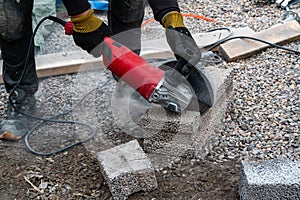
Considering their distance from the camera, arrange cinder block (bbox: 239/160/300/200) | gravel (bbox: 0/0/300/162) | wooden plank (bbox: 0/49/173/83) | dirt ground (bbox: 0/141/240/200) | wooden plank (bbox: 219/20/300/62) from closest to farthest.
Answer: cinder block (bbox: 239/160/300/200) → dirt ground (bbox: 0/141/240/200) → gravel (bbox: 0/0/300/162) → wooden plank (bbox: 0/49/173/83) → wooden plank (bbox: 219/20/300/62)

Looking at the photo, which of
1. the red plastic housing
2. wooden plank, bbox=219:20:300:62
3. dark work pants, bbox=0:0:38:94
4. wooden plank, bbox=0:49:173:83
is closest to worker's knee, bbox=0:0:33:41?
dark work pants, bbox=0:0:38:94

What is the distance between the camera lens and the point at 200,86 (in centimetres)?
271

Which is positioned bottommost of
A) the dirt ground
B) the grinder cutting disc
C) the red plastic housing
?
the dirt ground

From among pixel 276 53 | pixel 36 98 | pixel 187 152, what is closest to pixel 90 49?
pixel 187 152

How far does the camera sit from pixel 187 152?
2809mm

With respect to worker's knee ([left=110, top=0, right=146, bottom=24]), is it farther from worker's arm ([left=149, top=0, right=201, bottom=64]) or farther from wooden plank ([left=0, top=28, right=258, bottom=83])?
wooden plank ([left=0, top=28, right=258, bottom=83])

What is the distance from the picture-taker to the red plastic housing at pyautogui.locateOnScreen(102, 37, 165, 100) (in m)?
2.49

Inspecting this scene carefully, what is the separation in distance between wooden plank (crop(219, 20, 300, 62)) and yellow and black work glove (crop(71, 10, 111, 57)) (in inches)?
63.6

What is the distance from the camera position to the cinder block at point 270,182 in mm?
2367

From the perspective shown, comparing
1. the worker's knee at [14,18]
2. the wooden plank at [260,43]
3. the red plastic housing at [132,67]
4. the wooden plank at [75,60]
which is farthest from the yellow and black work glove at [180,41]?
the wooden plank at [260,43]

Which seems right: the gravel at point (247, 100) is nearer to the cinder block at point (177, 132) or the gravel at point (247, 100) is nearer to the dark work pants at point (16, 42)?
the cinder block at point (177, 132)

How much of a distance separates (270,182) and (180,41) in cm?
85

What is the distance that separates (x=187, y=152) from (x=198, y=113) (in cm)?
25

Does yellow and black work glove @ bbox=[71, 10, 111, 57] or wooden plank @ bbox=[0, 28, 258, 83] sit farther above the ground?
yellow and black work glove @ bbox=[71, 10, 111, 57]
